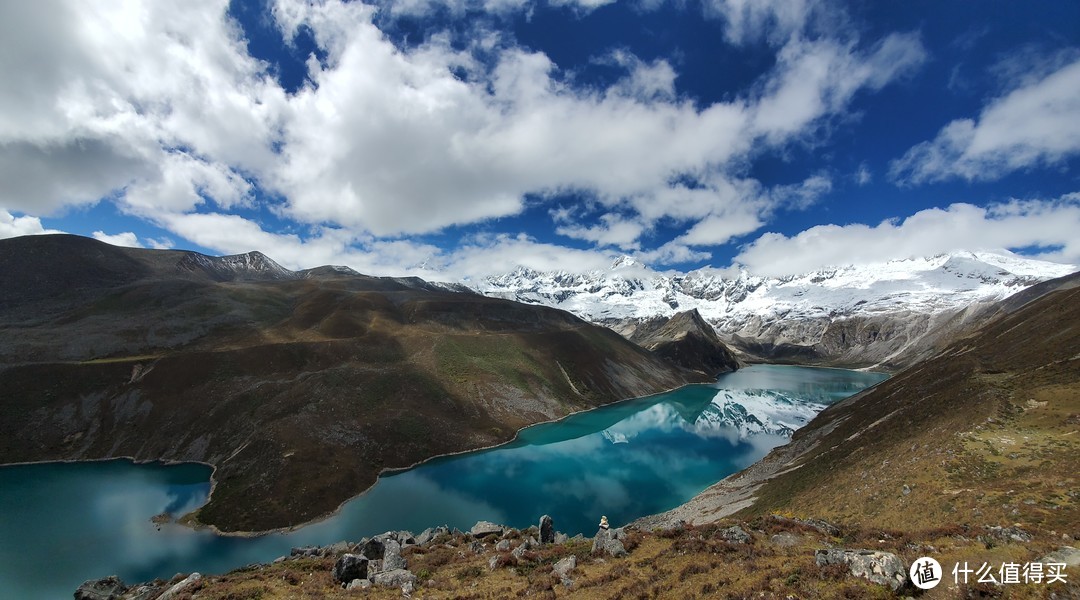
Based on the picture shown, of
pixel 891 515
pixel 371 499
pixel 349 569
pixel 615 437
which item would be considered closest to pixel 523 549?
pixel 349 569

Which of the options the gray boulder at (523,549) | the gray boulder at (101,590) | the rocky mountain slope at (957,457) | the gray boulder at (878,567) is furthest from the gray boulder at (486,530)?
the rocky mountain slope at (957,457)

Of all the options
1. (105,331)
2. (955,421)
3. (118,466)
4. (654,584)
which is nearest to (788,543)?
(654,584)

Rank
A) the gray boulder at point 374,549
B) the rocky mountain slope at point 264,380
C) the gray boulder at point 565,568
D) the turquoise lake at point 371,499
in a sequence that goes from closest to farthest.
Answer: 1. the gray boulder at point 565,568
2. the gray boulder at point 374,549
3. the turquoise lake at point 371,499
4. the rocky mountain slope at point 264,380

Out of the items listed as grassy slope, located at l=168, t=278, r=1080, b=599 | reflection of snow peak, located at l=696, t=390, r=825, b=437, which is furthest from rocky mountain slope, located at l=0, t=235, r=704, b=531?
grassy slope, located at l=168, t=278, r=1080, b=599

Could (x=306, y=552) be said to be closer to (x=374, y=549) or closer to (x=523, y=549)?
(x=374, y=549)

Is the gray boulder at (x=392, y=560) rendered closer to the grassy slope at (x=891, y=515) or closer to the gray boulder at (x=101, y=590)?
the grassy slope at (x=891, y=515)

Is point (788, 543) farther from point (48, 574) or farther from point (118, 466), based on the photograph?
point (118, 466)

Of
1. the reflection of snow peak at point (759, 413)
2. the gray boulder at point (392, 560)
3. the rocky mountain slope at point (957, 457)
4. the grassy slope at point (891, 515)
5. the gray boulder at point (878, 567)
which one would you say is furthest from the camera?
the reflection of snow peak at point (759, 413)

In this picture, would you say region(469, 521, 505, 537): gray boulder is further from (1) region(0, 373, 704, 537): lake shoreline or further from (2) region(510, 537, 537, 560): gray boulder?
(1) region(0, 373, 704, 537): lake shoreline
